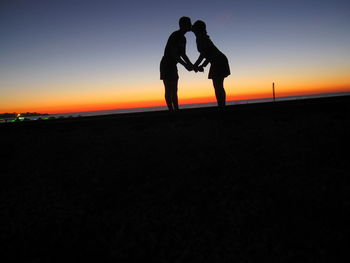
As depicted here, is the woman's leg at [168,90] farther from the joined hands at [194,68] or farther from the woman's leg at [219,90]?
the woman's leg at [219,90]

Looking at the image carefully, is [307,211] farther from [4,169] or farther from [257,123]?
[4,169]

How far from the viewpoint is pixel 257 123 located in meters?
3.17

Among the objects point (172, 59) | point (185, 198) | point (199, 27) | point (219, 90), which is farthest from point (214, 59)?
point (185, 198)

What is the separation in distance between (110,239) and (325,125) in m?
2.63

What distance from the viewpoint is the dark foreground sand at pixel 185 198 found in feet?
3.95

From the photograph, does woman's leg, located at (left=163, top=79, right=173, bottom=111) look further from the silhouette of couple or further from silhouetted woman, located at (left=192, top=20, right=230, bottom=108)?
silhouetted woman, located at (left=192, top=20, right=230, bottom=108)

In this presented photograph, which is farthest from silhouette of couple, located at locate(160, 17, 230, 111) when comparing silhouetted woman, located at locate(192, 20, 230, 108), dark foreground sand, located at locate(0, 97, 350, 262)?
dark foreground sand, located at locate(0, 97, 350, 262)

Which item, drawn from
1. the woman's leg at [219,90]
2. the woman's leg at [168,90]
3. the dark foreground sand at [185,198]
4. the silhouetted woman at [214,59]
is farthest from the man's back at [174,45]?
the dark foreground sand at [185,198]

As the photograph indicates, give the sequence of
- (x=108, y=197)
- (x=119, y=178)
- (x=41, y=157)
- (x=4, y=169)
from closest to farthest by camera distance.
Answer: (x=108, y=197), (x=119, y=178), (x=4, y=169), (x=41, y=157)

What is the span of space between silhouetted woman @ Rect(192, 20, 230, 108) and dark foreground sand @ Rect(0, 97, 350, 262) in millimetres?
2140

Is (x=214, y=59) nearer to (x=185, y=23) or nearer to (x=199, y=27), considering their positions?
(x=199, y=27)

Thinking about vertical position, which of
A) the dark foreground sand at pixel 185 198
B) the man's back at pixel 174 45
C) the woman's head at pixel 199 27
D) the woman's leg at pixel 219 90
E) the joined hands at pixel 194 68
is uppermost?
the woman's head at pixel 199 27

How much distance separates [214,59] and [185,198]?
374cm

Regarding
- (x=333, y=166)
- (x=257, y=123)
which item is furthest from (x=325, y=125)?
(x=333, y=166)
